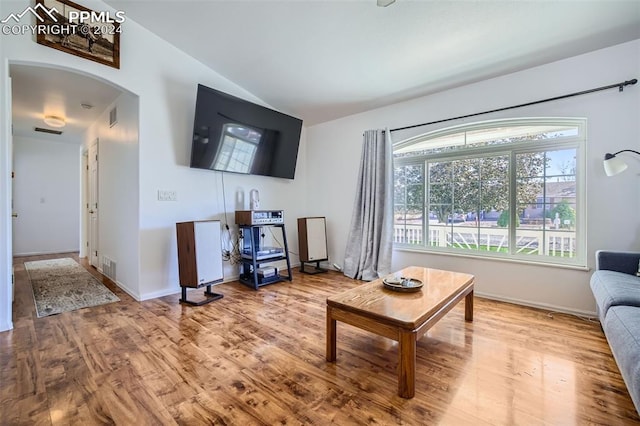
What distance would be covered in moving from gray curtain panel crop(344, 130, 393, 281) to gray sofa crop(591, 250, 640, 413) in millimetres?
1995

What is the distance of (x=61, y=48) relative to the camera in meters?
2.40

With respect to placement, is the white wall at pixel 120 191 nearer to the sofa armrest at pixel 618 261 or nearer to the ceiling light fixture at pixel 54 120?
the ceiling light fixture at pixel 54 120

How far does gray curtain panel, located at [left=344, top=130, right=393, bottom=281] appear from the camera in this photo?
12.1ft

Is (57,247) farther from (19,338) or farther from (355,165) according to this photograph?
(355,165)

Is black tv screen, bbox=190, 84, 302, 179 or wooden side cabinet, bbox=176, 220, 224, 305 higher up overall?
black tv screen, bbox=190, 84, 302, 179

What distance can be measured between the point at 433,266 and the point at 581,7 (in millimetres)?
2599

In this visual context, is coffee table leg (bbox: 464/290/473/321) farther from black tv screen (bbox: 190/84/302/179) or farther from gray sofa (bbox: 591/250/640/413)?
black tv screen (bbox: 190/84/302/179)

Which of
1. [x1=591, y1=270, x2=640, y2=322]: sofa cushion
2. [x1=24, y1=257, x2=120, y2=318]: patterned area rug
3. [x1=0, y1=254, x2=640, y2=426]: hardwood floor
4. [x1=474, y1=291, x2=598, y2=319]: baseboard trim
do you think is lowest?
[x1=0, y1=254, x2=640, y2=426]: hardwood floor

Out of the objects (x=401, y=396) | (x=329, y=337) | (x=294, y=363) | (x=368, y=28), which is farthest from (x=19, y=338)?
(x=368, y=28)

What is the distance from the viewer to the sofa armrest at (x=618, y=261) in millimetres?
2113

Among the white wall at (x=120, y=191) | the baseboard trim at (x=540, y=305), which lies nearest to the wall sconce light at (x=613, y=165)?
the baseboard trim at (x=540, y=305)

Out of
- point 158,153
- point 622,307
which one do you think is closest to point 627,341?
point 622,307

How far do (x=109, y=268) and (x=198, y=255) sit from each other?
1.91m

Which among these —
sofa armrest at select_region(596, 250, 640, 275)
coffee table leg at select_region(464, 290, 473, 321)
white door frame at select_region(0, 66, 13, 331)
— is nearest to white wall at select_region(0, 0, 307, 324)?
white door frame at select_region(0, 66, 13, 331)
